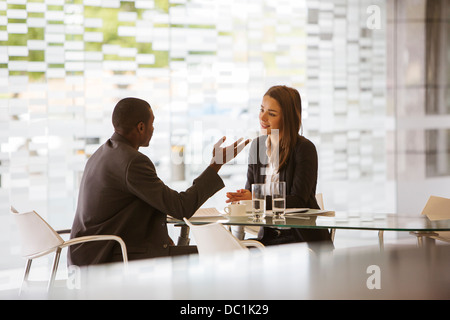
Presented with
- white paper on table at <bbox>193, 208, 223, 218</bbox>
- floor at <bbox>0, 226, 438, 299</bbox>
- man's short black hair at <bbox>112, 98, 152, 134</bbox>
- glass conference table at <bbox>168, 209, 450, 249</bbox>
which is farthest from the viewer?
floor at <bbox>0, 226, 438, 299</bbox>

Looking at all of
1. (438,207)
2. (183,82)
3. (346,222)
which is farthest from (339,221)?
(183,82)

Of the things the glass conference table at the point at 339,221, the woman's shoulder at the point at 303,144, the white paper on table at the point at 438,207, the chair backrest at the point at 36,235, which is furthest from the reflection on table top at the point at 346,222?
the white paper on table at the point at 438,207

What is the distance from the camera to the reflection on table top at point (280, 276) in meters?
2.99

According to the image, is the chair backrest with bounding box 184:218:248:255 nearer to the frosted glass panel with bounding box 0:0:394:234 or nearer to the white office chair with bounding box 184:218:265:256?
the white office chair with bounding box 184:218:265:256

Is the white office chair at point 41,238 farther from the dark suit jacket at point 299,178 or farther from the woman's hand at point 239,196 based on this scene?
the dark suit jacket at point 299,178

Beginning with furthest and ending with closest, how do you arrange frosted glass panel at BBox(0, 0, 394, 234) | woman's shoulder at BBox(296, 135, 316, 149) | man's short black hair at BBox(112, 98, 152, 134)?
frosted glass panel at BBox(0, 0, 394, 234), woman's shoulder at BBox(296, 135, 316, 149), man's short black hair at BBox(112, 98, 152, 134)

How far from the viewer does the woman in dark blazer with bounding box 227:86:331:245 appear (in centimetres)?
338

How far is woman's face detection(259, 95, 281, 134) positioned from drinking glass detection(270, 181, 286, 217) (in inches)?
24.5

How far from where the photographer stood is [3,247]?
16.3 feet

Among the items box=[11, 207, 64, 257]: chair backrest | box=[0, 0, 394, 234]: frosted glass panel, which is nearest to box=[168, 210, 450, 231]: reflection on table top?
box=[11, 207, 64, 257]: chair backrest
